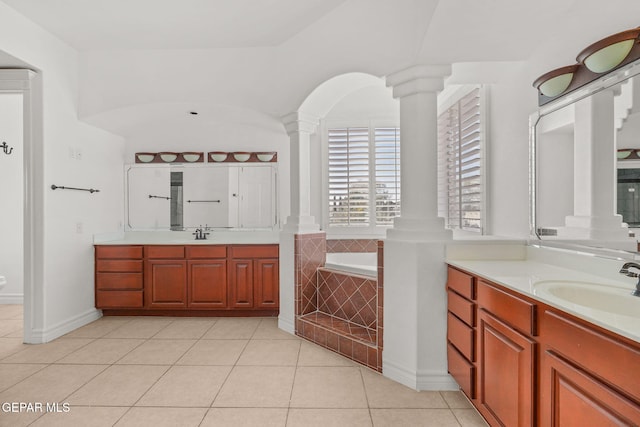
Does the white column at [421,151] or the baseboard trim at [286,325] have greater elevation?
the white column at [421,151]

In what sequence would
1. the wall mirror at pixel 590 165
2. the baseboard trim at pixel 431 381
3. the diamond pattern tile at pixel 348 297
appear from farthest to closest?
the diamond pattern tile at pixel 348 297 → the baseboard trim at pixel 431 381 → the wall mirror at pixel 590 165

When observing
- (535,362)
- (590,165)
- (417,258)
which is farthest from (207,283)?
(590,165)

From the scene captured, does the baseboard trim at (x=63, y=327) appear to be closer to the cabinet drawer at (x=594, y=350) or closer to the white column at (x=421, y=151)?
the white column at (x=421, y=151)

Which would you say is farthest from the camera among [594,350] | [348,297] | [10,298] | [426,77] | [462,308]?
[10,298]

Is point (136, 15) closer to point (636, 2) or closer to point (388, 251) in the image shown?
point (388, 251)


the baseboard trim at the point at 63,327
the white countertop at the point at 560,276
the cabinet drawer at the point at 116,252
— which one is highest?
the white countertop at the point at 560,276

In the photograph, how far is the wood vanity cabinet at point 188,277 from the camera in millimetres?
3375

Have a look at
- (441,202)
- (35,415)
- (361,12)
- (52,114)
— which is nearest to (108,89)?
(52,114)

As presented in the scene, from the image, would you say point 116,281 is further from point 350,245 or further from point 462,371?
point 462,371

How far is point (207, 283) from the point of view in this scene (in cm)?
339

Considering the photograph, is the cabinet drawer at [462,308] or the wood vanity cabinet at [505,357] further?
the cabinet drawer at [462,308]

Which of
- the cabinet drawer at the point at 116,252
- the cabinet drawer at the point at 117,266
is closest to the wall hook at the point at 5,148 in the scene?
the cabinet drawer at the point at 116,252

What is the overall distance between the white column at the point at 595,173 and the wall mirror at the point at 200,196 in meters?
2.91

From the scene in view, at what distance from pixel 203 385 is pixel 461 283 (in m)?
1.70
